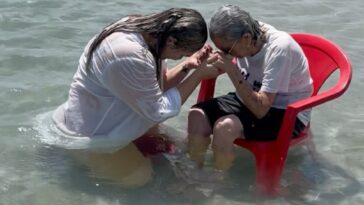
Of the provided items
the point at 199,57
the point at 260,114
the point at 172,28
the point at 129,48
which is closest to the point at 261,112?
the point at 260,114

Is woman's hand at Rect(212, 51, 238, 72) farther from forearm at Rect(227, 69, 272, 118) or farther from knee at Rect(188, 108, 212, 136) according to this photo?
A: knee at Rect(188, 108, 212, 136)

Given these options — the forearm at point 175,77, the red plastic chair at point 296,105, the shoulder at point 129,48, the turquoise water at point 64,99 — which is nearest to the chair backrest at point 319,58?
the red plastic chair at point 296,105

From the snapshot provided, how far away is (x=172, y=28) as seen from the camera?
3820 mm

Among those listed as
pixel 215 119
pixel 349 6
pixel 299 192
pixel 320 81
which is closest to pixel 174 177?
pixel 215 119

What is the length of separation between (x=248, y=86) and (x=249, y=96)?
0.06 m

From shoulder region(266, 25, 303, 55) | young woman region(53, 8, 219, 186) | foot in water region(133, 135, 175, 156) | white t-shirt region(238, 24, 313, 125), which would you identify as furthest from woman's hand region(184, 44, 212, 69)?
foot in water region(133, 135, 175, 156)

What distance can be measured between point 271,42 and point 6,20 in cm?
384

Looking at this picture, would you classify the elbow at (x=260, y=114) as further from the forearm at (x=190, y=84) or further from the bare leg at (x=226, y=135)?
the forearm at (x=190, y=84)

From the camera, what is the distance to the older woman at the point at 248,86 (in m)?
3.94

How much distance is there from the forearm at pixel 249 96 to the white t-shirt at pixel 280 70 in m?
0.06

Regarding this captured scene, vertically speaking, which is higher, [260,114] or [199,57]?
[199,57]

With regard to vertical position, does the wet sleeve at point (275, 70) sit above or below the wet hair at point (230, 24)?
below

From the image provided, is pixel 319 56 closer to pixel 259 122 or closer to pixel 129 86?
pixel 259 122

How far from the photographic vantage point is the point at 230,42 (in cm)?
393
